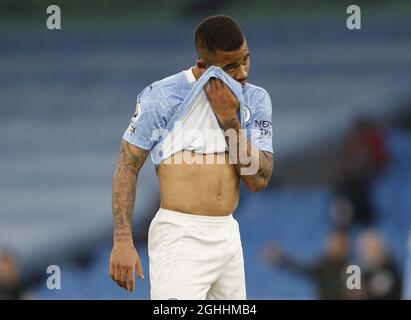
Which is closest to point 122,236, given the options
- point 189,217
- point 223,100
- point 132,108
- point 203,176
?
point 189,217

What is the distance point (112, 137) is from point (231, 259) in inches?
164

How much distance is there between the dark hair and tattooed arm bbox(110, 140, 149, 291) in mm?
581

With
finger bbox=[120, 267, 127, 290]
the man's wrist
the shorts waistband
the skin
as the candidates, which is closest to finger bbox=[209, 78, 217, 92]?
the skin

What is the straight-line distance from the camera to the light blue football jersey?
4957 mm

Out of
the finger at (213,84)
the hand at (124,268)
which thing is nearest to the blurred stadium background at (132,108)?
the hand at (124,268)

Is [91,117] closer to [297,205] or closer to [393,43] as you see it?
[297,205]

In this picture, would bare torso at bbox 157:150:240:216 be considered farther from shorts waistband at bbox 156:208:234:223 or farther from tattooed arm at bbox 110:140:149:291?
tattooed arm at bbox 110:140:149:291

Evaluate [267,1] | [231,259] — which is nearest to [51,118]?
[267,1]

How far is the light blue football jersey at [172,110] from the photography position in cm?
496

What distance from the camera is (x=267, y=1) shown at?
8961 millimetres

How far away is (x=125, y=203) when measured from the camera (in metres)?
4.99

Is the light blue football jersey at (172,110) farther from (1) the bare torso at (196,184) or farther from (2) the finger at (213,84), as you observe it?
(1) the bare torso at (196,184)

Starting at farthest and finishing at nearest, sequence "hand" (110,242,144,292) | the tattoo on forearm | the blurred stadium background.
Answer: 1. the blurred stadium background
2. the tattoo on forearm
3. "hand" (110,242,144,292)

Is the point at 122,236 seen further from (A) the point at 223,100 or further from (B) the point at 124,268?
(A) the point at 223,100
